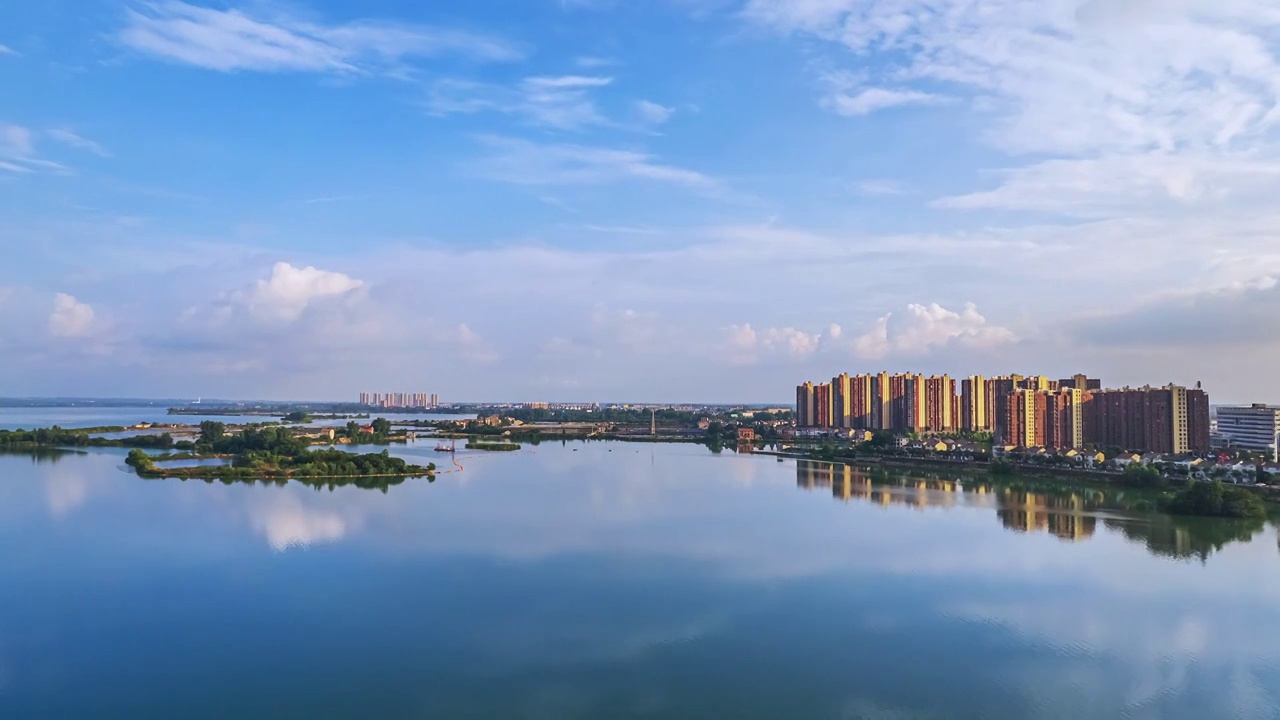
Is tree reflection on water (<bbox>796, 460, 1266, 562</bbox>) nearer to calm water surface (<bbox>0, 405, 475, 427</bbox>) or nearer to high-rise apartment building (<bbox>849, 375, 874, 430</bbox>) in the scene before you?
high-rise apartment building (<bbox>849, 375, 874, 430</bbox>)

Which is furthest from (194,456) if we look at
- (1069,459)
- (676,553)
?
(1069,459)

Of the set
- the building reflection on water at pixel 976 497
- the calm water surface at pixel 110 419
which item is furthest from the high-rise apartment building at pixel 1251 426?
the calm water surface at pixel 110 419

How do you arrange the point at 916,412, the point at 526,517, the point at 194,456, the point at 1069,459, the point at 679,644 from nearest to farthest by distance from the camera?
the point at 679,644 < the point at 526,517 < the point at 1069,459 < the point at 194,456 < the point at 916,412

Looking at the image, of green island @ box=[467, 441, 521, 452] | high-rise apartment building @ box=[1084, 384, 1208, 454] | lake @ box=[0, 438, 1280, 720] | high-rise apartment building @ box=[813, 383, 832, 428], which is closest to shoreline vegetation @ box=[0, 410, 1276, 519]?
green island @ box=[467, 441, 521, 452]

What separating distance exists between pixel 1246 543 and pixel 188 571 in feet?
33.6

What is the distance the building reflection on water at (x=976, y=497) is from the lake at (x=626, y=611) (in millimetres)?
155

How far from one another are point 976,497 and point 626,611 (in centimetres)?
814

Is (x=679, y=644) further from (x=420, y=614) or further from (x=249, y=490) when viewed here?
(x=249, y=490)

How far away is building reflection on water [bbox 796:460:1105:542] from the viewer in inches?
367

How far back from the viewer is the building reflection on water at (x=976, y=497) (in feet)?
30.6

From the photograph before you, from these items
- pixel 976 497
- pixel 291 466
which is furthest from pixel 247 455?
pixel 976 497

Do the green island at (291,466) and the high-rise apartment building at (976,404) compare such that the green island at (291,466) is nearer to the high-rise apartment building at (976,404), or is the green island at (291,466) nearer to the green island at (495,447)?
the green island at (495,447)

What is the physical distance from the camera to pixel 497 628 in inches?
201

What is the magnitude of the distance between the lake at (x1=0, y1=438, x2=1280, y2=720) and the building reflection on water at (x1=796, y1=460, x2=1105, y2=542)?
15cm
